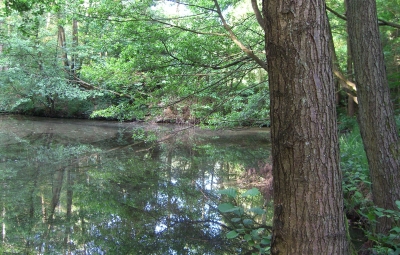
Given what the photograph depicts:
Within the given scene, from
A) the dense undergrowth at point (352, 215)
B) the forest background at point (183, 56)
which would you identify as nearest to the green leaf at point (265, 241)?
the dense undergrowth at point (352, 215)

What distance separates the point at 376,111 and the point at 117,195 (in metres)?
4.48

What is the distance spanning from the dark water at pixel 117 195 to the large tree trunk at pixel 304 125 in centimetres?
205

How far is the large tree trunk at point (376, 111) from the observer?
9.77 ft

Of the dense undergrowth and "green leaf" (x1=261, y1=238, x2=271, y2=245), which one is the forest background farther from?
"green leaf" (x1=261, y1=238, x2=271, y2=245)

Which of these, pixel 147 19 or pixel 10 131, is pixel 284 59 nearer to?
pixel 147 19

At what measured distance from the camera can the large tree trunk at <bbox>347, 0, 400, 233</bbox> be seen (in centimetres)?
298

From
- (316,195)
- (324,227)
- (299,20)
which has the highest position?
(299,20)

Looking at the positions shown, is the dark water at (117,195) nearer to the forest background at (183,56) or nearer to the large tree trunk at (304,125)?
the forest background at (183,56)

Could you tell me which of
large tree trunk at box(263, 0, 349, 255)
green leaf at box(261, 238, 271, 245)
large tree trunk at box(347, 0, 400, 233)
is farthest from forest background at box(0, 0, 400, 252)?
large tree trunk at box(263, 0, 349, 255)

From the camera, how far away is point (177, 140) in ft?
44.4

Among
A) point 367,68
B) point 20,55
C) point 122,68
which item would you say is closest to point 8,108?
point 20,55

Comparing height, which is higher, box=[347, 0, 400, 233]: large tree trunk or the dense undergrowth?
box=[347, 0, 400, 233]: large tree trunk

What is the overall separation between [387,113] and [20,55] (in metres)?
17.9

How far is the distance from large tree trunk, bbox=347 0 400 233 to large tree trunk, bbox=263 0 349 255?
5.62 ft
